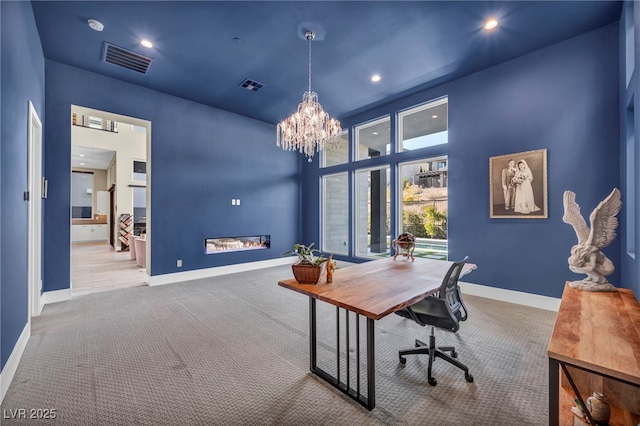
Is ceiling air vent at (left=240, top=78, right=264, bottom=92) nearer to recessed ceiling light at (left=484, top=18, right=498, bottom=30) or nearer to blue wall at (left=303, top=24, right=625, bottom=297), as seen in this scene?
blue wall at (left=303, top=24, right=625, bottom=297)

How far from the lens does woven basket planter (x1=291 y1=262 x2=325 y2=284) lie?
199 cm

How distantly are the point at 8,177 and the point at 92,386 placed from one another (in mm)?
1714

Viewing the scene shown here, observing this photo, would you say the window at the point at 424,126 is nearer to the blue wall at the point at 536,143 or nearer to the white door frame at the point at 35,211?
the blue wall at the point at 536,143

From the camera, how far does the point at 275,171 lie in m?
6.46

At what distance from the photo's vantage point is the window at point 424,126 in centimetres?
459

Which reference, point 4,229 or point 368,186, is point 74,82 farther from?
point 368,186

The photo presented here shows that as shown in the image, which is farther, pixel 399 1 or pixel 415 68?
pixel 415 68

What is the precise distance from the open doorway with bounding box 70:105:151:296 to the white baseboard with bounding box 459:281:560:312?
5.35 metres

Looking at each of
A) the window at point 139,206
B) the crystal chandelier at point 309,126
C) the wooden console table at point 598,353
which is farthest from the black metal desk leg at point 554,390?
the window at point 139,206

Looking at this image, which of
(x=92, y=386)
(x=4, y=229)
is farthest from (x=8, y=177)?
(x=92, y=386)

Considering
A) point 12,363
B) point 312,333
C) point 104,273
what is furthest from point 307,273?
point 104,273

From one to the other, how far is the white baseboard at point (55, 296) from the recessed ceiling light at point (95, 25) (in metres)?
3.51

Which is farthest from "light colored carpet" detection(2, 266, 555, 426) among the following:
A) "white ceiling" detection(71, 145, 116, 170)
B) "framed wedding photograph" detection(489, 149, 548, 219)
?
"white ceiling" detection(71, 145, 116, 170)

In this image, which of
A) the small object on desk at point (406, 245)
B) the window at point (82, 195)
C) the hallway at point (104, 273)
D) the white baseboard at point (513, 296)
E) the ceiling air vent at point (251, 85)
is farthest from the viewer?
the window at point (82, 195)
